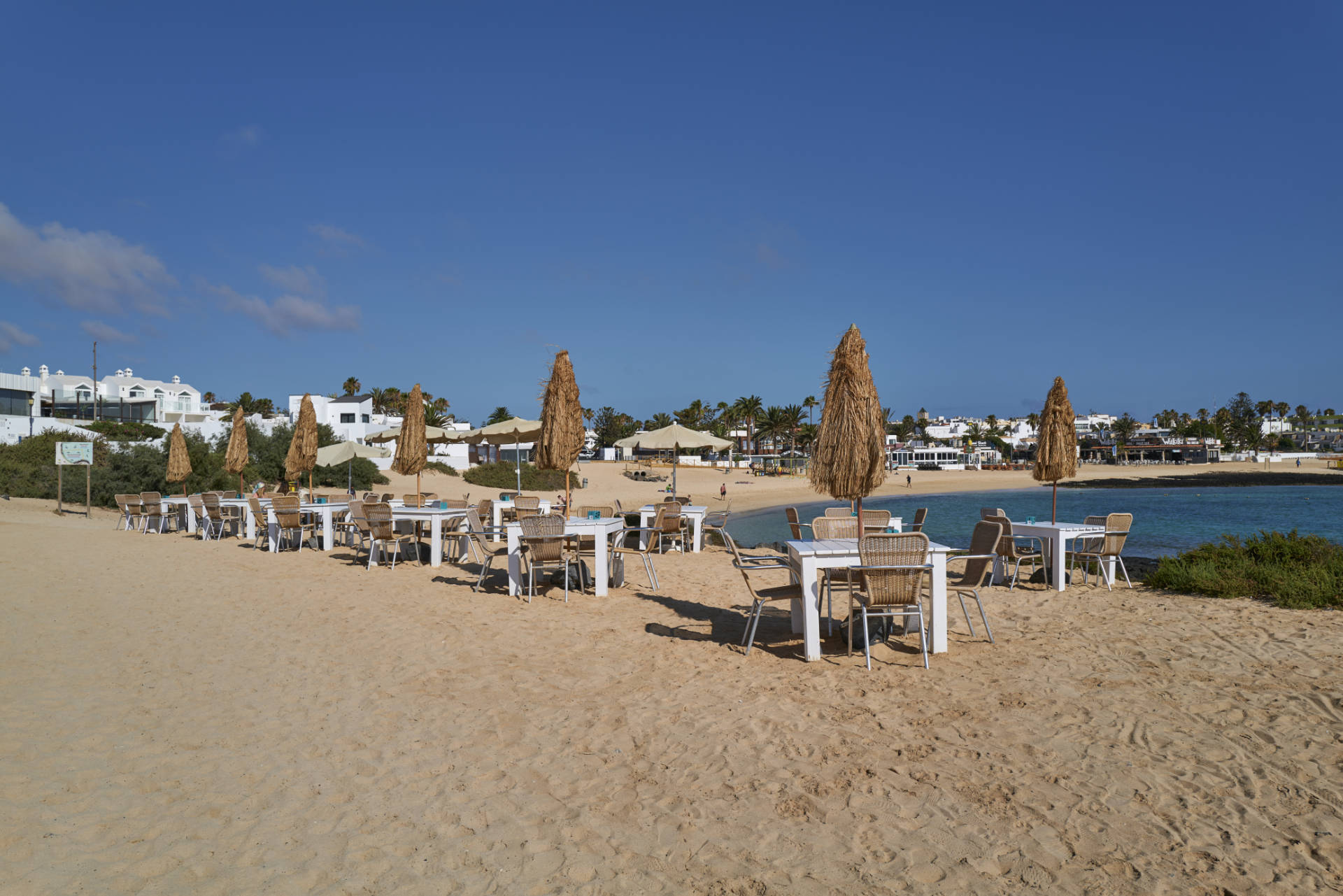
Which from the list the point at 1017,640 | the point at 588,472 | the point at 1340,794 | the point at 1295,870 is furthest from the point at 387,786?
the point at 588,472

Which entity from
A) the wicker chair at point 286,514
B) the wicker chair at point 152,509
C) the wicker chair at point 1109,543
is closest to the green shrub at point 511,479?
the wicker chair at point 152,509

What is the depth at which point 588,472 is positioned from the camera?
52.2 metres

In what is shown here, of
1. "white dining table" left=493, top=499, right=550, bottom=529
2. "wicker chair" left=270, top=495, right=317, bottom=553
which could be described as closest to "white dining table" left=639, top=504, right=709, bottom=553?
"white dining table" left=493, top=499, right=550, bottom=529

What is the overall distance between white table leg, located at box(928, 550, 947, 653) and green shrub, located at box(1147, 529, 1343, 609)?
413 centimetres

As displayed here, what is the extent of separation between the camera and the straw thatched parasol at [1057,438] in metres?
10.9

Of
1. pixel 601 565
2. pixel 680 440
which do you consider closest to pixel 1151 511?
pixel 680 440

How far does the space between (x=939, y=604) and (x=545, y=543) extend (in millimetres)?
4316

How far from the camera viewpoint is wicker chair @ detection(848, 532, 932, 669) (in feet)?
18.0

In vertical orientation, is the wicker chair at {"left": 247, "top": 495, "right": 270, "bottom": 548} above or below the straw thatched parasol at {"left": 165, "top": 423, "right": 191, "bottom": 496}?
below

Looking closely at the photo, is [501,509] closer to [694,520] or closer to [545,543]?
[694,520]

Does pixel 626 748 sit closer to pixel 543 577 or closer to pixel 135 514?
pixel 543 577

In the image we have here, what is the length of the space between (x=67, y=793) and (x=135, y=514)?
15.4m

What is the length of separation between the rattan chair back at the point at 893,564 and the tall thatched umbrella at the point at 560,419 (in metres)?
5.43

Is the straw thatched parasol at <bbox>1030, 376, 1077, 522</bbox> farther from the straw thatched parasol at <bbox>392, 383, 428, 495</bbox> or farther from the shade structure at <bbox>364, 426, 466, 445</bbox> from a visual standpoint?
the shade structure at <bbox>364, 426, 466, 445</bbox>
